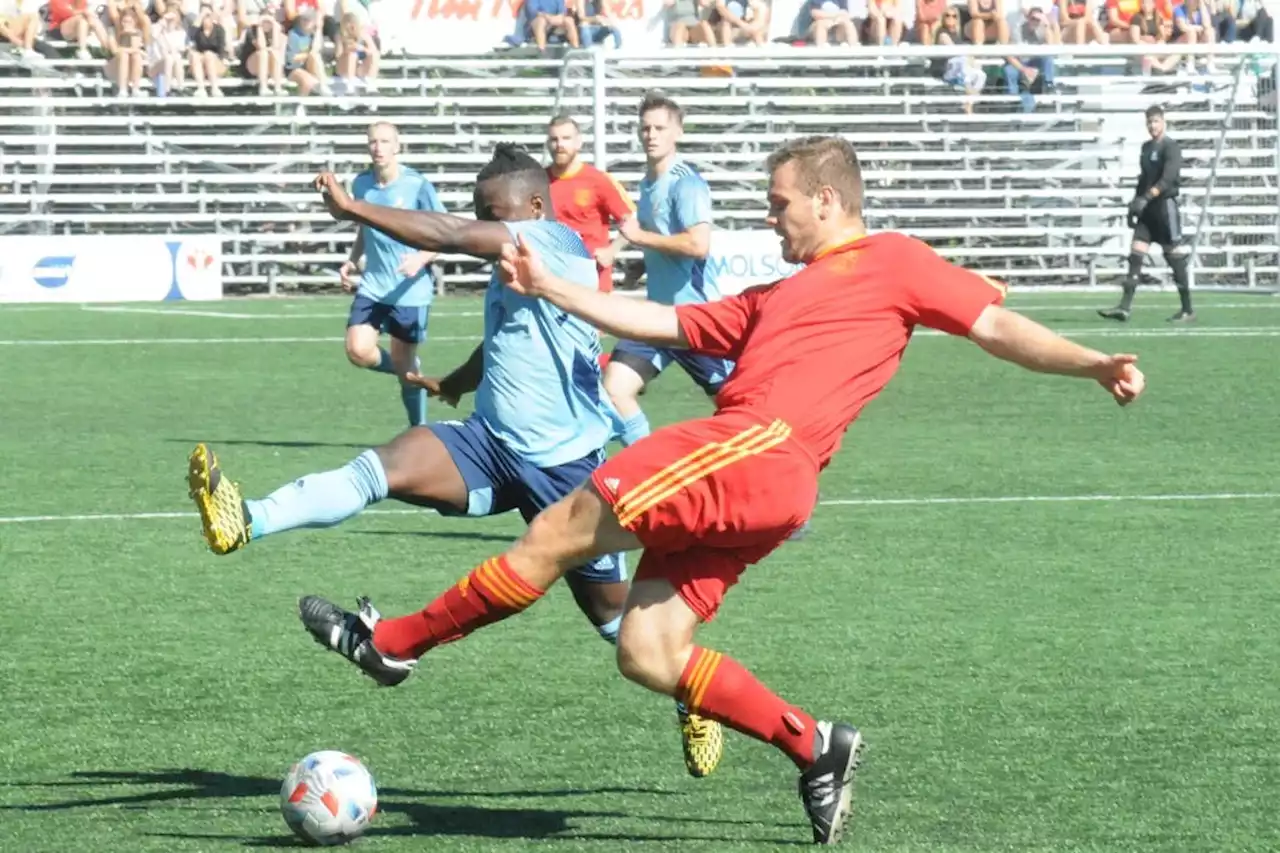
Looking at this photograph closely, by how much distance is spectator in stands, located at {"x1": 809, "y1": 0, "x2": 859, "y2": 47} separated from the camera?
1200 inches

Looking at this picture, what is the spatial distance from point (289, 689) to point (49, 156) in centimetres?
2240

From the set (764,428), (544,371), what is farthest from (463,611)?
(544,371)

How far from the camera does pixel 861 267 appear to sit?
217 inches

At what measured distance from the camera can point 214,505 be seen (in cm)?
636

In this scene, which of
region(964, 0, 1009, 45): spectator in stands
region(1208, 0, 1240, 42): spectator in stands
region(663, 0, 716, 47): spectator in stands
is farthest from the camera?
region(1208, 0, 1240, 42): spectator in stands

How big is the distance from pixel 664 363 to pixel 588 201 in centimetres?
132

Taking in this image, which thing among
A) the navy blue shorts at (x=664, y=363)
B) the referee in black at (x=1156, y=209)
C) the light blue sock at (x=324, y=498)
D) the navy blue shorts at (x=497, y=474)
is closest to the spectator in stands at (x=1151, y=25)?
the referee in black at (x=1156, y=209)

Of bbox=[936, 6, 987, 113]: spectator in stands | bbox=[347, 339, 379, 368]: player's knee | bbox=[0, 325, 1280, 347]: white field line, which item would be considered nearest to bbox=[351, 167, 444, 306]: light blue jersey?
bbox=[347, 339, 379, 368]: player's knee

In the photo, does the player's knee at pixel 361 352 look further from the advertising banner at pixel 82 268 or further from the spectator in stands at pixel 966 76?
the spectator in stands at pixel 966 76

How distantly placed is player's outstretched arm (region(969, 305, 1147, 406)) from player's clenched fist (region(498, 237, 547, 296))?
41.9 inches

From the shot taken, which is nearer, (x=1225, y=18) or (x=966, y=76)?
(x=966, y=76)

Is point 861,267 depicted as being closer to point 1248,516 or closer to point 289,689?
point 289,689

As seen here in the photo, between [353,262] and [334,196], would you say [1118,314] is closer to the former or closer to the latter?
[353,262]

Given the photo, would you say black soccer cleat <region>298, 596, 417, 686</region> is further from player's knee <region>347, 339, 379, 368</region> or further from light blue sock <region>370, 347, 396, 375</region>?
light blue sock <region>370, 347, 396, 375</region>
